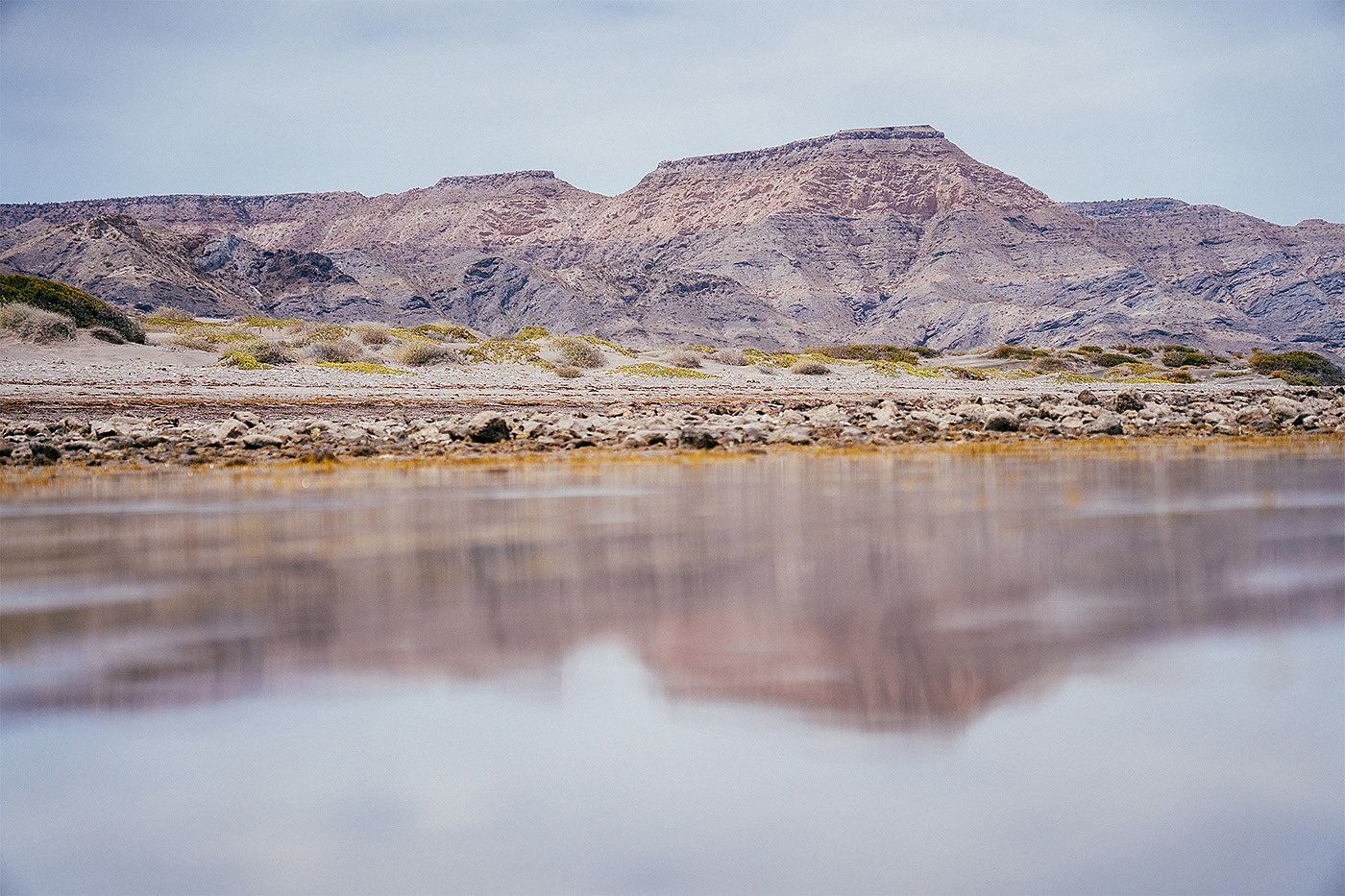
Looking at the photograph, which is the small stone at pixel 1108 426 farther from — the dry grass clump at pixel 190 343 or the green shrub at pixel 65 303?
the green shrub at pixel 65 303

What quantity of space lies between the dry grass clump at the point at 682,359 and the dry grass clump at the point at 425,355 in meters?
8.02

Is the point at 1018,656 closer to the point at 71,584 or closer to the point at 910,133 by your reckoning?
the point at 71,584

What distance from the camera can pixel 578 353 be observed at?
38.3 meters

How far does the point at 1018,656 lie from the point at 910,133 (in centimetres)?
17258

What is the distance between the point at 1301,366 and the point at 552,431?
49638 mm

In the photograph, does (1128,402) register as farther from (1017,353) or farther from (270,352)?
(1017,353)

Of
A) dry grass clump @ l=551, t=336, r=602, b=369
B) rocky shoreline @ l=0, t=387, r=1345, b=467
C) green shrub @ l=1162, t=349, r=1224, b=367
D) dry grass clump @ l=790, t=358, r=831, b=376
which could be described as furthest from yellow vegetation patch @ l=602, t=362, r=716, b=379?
green shrub @ l=1162, t=349, r=1224, b=367

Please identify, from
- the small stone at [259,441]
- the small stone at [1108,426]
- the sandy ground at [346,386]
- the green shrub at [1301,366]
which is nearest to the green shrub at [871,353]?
the green shrub at [1301,366]

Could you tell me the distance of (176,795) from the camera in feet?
9.20

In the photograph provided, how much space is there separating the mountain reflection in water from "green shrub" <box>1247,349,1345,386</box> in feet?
151

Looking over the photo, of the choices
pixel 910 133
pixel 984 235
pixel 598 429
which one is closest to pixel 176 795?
pixel 598 429

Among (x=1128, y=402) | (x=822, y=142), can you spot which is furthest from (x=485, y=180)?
(x=1128, y=402)

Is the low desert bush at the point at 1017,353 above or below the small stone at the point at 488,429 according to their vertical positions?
above

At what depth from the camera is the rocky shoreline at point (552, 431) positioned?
13750 mm
